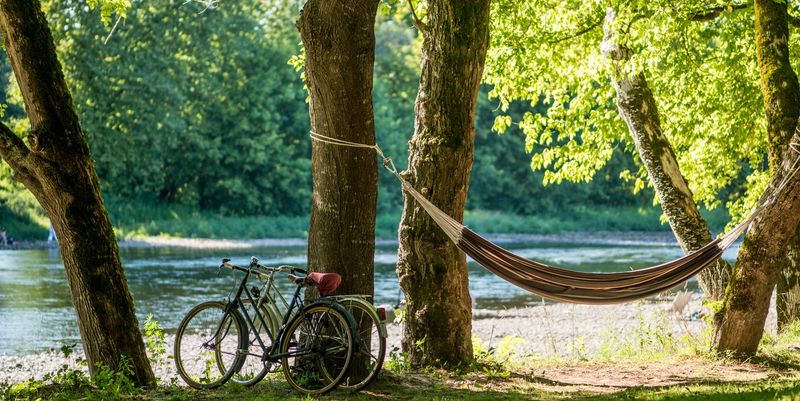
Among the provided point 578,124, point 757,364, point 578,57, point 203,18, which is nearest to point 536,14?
point 578,57

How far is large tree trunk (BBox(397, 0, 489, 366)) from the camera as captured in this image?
6.86 metres

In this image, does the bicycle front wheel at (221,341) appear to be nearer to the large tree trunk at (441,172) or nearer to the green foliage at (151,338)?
the green foliage at (151,338)

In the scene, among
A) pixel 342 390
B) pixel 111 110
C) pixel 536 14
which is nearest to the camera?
pixel 342 390

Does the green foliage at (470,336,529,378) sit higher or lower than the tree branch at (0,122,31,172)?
lower

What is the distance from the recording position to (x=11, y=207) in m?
34.5

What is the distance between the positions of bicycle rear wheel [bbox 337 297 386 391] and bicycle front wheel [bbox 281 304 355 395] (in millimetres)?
86

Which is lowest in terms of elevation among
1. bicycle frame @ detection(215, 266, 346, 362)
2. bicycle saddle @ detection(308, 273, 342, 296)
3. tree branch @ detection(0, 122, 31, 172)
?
bicycle frame @ detection(215, 266, 346, 362)

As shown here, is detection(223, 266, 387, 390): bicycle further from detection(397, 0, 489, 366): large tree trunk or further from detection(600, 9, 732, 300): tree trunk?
detection(600, 9, 732, 300): tree trunk

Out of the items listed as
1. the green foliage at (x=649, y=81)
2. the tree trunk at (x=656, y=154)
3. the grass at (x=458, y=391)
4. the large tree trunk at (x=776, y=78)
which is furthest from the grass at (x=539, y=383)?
the green foliage at (x=649, y=81)

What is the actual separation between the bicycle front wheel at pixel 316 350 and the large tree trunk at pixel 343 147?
1.74 ft

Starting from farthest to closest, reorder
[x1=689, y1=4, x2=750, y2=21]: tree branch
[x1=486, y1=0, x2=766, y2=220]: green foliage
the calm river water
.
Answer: the calm river water → [x1=486, y1=0, x2=766, y2=220]: green foliage → [x1=689, y1=4, x2=750, y2=21]: tree branch

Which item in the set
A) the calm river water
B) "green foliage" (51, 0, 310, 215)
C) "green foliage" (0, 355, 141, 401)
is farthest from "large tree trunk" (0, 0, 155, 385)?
"green foliage" (51, 0, 310, 215)

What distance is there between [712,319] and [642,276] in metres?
1.29

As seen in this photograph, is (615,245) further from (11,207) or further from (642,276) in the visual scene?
(642,276)
